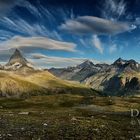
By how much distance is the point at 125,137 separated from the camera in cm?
2859

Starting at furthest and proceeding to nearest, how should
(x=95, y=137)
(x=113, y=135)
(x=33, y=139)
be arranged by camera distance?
(x=113, y=135)
(x=95, y=137)
(x=33, y=139)

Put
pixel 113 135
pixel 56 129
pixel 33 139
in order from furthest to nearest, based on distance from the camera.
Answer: pixel 56 129 < pixel 113 135 < pixel 33 139

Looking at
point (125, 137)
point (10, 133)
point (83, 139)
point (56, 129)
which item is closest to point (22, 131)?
point (10, 133)

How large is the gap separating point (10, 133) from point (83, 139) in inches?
259

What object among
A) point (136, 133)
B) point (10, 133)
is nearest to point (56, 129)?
point (10, 133)

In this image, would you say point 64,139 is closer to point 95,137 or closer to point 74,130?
point 95,137

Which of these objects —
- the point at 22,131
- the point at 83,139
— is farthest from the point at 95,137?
the point at 22,131

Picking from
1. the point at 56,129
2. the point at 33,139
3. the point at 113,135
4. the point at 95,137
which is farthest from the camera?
the point at 56,129

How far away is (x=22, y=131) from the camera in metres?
29.9

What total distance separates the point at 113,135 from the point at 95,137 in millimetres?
2547

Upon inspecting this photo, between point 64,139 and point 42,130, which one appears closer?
point 64,139

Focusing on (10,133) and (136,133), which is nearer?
(10,133)

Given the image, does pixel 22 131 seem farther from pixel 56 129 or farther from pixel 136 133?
pixel 136 133

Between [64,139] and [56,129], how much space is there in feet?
17.9
